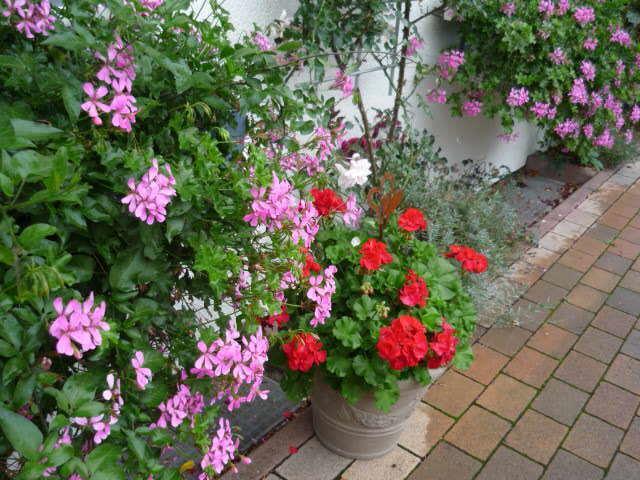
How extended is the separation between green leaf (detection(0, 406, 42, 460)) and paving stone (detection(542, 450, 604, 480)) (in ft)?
6.25

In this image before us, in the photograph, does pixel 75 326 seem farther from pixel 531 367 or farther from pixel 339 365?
pixel 531 367

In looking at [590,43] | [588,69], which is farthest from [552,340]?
[590,43]

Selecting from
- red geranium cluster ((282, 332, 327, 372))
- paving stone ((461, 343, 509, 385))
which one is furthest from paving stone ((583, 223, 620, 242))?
red geranium cluster ((282, 332, 327, 372))

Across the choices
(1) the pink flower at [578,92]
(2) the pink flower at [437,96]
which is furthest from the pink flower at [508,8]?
(1) the pink flower at [578,92]

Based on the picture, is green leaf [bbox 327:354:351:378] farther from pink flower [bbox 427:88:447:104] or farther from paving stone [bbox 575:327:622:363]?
pink flower [bbox 427:88:447:104]

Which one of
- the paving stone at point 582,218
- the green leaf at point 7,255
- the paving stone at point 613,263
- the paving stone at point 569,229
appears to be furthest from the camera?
the paving stone at point 582,218

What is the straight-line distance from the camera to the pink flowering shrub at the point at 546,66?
3.70 meters

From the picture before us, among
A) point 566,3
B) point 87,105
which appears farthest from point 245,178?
point 566,3

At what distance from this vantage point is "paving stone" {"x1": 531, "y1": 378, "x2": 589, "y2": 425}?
2.64m

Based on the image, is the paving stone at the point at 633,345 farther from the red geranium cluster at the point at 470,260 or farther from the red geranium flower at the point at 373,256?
the red geranium flower at the point at 373,256

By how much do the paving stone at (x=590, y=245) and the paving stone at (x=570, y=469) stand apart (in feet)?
6.22

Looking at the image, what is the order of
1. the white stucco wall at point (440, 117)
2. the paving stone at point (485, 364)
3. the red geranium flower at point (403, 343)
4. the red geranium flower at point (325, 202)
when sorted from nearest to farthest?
the red geranium flower at point (403, 343)
the red geranium flower at point (325, 202)
the white stucco wall at point (440, 117)
the paving stone at point (485, 364)

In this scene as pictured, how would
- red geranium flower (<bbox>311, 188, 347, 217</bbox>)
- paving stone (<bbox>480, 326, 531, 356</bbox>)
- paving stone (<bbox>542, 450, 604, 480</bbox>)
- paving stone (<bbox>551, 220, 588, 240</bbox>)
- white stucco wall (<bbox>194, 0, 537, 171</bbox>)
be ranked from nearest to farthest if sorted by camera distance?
red geranium flower (<bbox>311, 188, 347, 217</bbox>), paving stone (<bbox>542, 450, 604, 480</bbox>), white stucco wall (<bbox>194, 0, 537, 171</bbox>), paving stone (<bbox>480, 326, 531, 356</bbox>), paving stone (<bbox>551, 220, 588, 240</bbox>)

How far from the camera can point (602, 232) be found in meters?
4.29
